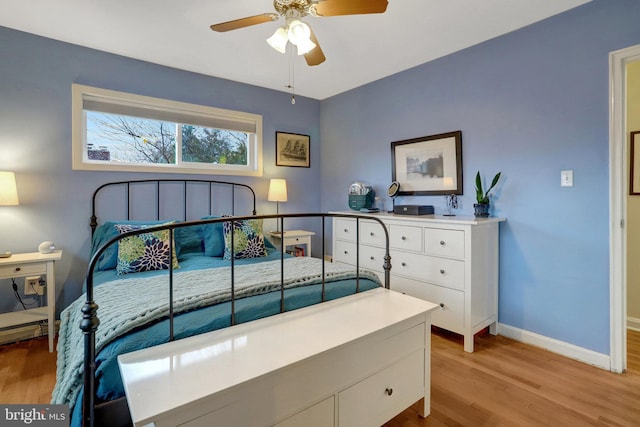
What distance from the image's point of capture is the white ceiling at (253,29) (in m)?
2.14

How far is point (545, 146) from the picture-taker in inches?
91.0

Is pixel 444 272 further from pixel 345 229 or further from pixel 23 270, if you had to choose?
pixel 23 270

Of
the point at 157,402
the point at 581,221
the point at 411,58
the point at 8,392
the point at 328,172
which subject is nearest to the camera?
the point at 157,402

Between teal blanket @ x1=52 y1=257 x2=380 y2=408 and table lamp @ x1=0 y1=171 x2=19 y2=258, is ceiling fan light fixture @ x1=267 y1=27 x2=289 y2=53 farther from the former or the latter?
table lamp @ x1=0 y1=171 x2=19 y2=258

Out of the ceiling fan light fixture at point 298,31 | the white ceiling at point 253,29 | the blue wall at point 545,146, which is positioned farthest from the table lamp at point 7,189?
the blue wall at point 545,146

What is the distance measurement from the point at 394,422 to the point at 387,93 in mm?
3043

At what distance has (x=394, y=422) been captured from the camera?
161cm

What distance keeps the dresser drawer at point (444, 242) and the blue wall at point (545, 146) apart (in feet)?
1.66

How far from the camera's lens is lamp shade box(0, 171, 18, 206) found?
219 cm

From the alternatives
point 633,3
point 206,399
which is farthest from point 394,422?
point 633,3

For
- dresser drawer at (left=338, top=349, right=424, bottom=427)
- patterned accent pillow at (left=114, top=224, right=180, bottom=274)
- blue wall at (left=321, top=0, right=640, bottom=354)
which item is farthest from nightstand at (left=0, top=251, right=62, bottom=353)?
blue wall at (left=321, top=0, right=640, bottom=354)

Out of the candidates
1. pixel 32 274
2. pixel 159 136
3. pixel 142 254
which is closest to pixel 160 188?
pixel 159 136

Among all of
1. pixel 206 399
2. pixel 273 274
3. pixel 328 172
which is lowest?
pixel 206 399

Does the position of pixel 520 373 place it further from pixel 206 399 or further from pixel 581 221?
pixel 206 399
